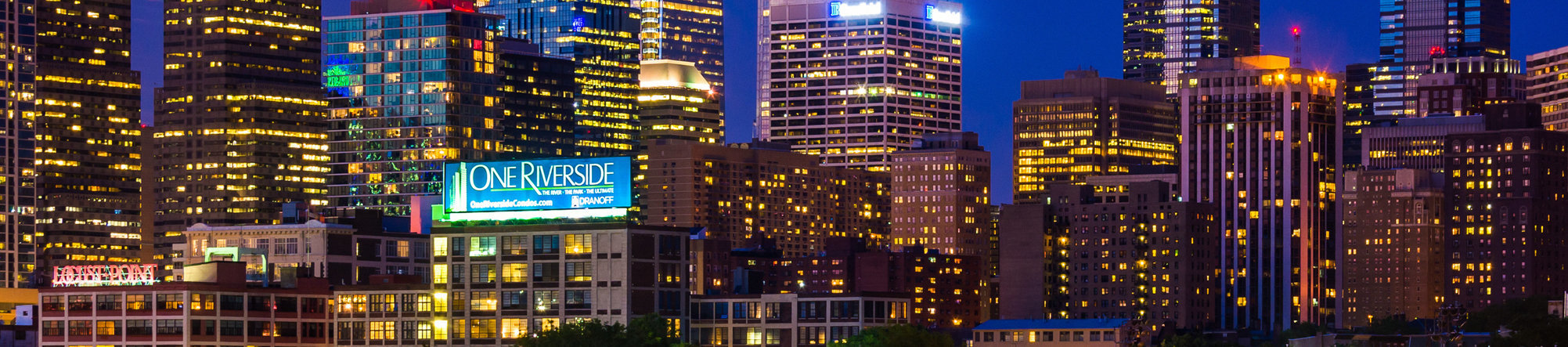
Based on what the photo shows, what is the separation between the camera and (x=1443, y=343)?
190 meters

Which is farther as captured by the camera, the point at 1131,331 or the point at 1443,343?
the point at 1443,343

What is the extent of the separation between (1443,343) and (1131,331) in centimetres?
3374

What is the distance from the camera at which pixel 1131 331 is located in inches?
6634

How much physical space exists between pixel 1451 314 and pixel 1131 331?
92.7 ft

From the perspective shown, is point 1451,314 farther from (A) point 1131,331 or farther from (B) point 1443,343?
(A) point 1131,331

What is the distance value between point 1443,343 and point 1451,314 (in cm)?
789

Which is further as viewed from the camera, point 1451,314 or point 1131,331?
point 1451,314

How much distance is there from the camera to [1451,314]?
18312 centimetres

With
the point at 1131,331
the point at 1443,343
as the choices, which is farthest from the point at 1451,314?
the point at 1131,331
